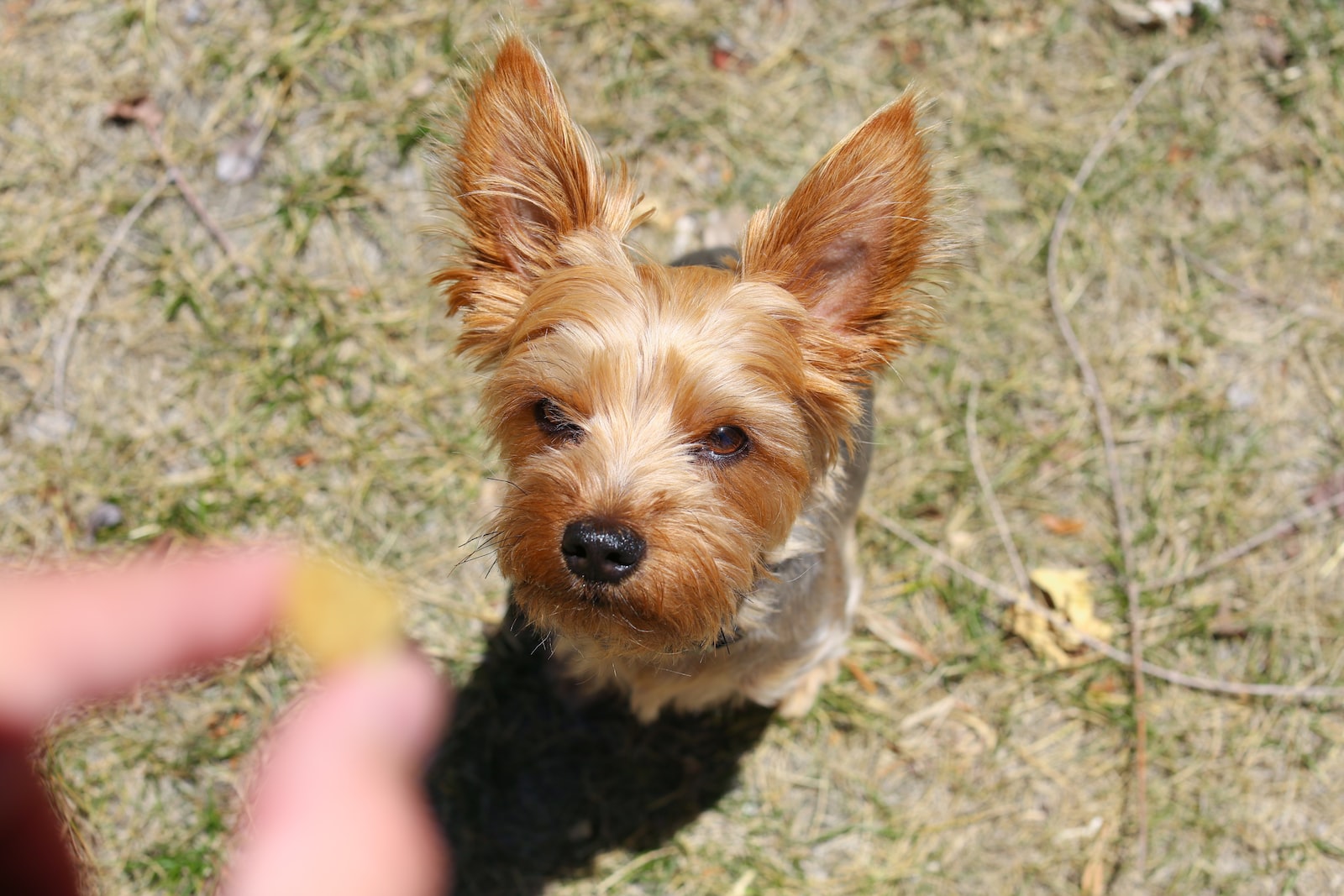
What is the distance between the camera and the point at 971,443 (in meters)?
4.53

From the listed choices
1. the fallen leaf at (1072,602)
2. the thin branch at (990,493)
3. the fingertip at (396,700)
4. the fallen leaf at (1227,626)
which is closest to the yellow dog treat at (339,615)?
the fingertip at (396,700)

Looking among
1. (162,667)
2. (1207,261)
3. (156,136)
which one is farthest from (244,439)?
(1207,261)

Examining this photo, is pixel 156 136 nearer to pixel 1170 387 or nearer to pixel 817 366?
pixel 817 366

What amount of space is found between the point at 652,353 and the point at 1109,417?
2993 millimetres

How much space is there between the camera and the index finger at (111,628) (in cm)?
225

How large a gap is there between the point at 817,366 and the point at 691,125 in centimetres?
264

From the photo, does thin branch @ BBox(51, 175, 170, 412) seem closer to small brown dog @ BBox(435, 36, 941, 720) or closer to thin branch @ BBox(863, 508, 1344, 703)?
small brown dog @ BBox(435, 36, 941, 720)

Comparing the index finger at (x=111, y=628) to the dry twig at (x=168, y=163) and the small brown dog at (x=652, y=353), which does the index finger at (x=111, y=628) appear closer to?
the small brown dog at (x=652, y=353)

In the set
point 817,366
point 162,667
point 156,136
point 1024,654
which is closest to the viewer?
point 162,667

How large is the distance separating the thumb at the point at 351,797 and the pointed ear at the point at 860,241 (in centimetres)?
259

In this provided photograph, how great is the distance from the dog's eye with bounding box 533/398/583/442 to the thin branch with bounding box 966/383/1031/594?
253 cm

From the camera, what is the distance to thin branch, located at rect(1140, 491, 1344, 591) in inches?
173

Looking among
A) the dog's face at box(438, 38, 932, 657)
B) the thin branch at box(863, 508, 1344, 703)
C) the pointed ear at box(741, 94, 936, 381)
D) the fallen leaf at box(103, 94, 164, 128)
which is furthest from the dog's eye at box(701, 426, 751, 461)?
the fallen leaf at box(103, 94, 164, 128)

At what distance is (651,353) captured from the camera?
253 cm
